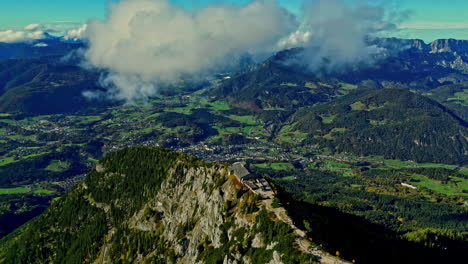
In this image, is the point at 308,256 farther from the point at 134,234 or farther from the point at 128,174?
the point at 128,174

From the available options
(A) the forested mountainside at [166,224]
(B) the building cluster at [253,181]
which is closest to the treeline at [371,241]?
(B) the building cluster at [253,181]

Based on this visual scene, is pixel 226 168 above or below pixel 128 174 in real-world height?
above

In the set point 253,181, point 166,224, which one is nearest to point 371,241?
point 253,181

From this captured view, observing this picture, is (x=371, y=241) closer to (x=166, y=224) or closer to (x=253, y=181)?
(x=253, y=181)

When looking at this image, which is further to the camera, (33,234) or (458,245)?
(33,234)

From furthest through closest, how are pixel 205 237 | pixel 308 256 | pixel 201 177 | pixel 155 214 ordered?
pixel 155 214 → pixel 201 177 → pixel 205 237 → pixel 308 256

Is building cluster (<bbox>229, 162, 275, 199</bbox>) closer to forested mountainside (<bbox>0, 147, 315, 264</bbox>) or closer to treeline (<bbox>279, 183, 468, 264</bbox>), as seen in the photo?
forested mountainside (<bbox>0, 147, 315, 264</bbox>)

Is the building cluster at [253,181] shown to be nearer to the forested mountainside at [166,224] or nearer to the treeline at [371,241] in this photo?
the forested mountainside at [166,224]

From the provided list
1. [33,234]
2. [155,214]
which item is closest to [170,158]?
[155,214]
